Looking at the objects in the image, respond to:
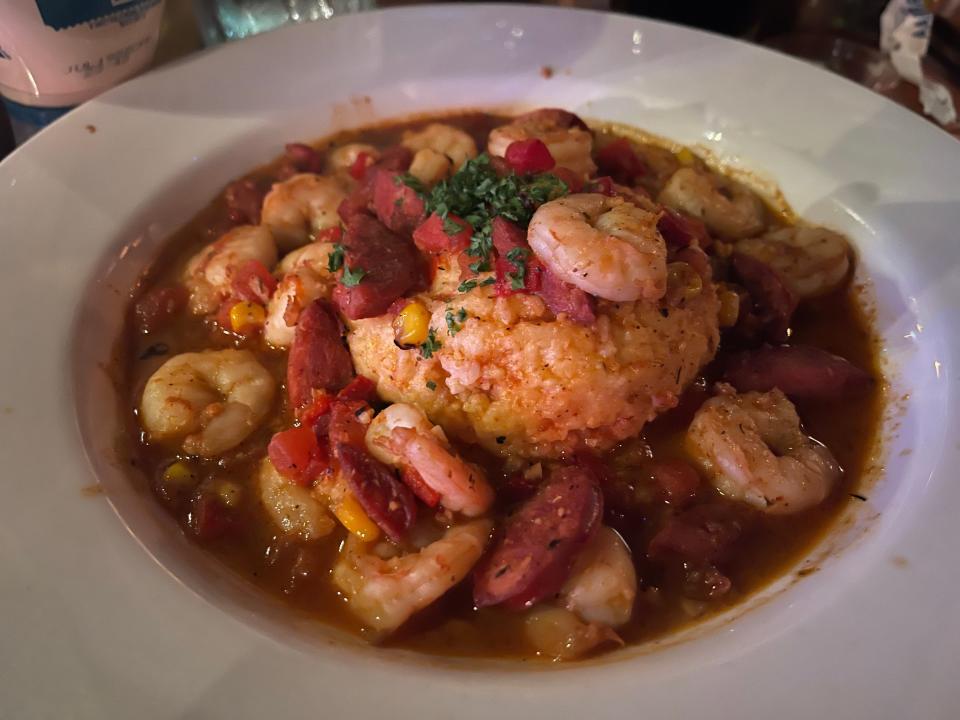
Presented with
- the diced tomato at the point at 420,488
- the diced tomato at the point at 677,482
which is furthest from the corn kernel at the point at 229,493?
the diced tomato at the point at 677,482

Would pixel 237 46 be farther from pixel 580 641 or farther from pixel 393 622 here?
pixel 580 641

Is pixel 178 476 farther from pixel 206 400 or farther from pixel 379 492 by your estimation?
pixel 379 492

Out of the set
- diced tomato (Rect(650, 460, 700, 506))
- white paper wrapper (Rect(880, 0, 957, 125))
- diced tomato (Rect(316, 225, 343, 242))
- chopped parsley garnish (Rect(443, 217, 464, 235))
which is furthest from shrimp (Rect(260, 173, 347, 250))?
white paper wrapper (Rect(880, 0, 957, 125))

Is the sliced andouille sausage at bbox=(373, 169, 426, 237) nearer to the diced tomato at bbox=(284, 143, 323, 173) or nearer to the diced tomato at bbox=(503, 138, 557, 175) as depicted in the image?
the diced tomato at bbox=(503, 138, 557, 175)

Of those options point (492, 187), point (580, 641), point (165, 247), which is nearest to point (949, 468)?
point (580, 641)

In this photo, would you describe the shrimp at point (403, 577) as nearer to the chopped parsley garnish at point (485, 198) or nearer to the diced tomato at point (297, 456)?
the diced tomato at point (297, 456)

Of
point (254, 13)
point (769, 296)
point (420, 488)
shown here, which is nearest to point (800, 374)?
point (769, 296)
